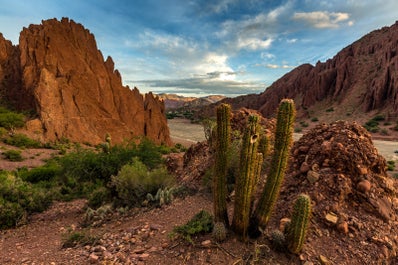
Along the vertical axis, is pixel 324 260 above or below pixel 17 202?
above

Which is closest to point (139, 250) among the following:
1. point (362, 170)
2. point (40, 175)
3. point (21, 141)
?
point (362, 170)

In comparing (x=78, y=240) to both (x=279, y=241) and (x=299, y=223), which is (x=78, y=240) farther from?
(x=299, y=223)

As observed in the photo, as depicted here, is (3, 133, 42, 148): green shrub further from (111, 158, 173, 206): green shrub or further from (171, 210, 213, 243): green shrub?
(171, 210, 213, 243): green shrub

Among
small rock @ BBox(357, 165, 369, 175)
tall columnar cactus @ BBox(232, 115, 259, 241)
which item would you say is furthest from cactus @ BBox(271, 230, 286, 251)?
small rock @ BBox(357, 165, 369, 175)

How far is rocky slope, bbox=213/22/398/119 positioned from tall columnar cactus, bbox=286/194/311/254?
4834 cm

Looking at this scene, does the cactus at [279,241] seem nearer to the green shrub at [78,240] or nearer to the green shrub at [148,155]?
the green shrub at [78,240]

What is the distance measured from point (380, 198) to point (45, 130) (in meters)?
32.1

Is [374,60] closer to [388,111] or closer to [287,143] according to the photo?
[388,111]

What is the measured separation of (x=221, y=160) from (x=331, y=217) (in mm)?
2515

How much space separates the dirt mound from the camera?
475 cm

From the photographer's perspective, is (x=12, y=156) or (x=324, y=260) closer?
(x=324, y=260)

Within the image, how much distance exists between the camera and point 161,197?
23.5 ft

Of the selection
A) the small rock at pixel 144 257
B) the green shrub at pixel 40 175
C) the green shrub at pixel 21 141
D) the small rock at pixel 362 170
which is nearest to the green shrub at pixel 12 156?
the green shrub at pixel 21 141

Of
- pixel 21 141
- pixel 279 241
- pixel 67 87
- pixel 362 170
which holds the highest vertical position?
pixel 67 87
